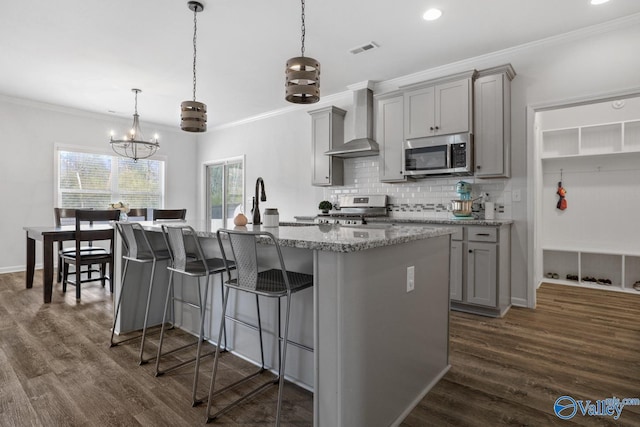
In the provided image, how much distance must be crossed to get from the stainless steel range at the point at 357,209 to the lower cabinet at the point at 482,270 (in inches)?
51.3

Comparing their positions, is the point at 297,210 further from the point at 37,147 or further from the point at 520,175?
the point at 37,147

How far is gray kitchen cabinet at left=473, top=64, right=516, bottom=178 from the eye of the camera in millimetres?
3537

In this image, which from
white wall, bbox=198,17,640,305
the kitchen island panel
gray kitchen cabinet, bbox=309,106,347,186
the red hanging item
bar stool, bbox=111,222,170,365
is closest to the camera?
the kitchen island panel

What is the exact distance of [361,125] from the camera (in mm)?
4633

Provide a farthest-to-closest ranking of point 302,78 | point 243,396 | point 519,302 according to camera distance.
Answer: point 519,302, point 302,78, point 243,396

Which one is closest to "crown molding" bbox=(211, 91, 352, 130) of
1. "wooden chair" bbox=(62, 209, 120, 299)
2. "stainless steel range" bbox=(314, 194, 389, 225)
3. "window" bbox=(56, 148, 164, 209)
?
"stainless steel range" bbox=(314, 194, 389, 225)

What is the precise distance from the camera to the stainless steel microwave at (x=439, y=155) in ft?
12.1

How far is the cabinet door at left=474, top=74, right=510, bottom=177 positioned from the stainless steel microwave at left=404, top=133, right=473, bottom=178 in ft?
0.36

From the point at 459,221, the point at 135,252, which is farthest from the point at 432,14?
the point at 135,252

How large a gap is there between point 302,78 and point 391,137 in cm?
244

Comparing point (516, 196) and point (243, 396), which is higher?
point (516, 196)

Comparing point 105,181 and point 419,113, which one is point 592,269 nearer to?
point 419,113

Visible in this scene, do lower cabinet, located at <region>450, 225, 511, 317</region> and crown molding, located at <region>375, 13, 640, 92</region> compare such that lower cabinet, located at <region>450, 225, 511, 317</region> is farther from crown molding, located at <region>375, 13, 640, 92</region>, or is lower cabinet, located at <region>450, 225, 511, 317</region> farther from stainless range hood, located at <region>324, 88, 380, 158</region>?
crown molding, located at <region>375, 13, 640, 92</region>

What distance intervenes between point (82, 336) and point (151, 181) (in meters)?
4.83
